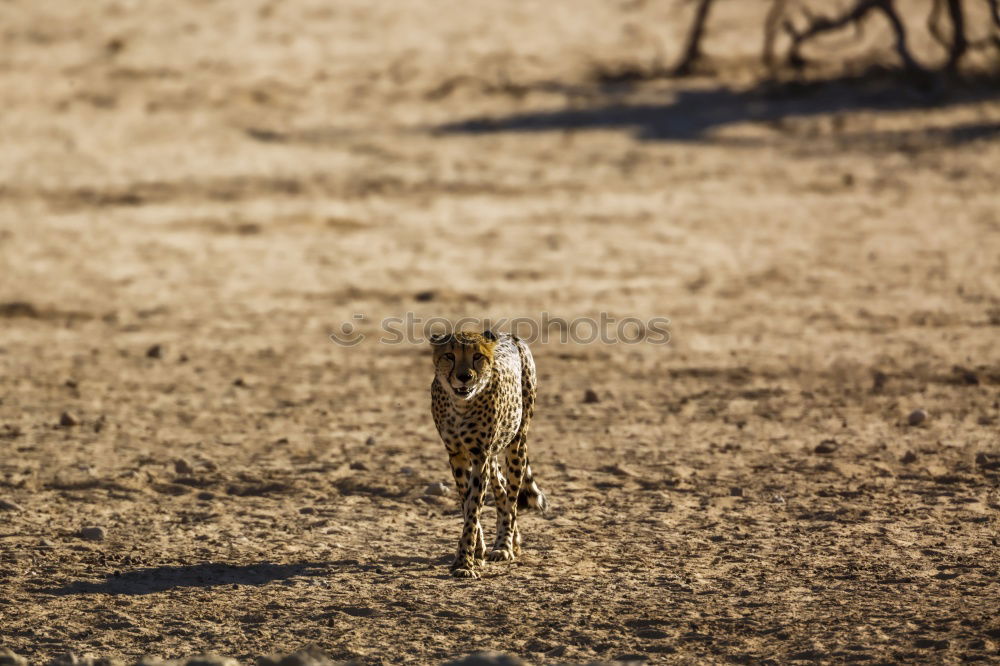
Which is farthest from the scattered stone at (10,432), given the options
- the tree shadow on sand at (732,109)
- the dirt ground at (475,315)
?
the tree shadow on sand at (732,109)

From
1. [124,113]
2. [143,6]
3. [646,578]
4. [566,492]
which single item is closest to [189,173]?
[124,113]

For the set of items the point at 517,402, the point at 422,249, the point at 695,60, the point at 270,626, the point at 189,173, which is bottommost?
the point at 270,626

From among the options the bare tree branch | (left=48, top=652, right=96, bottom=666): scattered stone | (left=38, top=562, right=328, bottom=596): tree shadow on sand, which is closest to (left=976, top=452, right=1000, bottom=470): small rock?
(left=38, top=562, right=328, bottom=596): tree shadow on sand

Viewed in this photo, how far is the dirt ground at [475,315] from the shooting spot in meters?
6.21

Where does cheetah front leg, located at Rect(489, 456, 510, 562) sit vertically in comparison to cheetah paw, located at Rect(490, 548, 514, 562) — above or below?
above

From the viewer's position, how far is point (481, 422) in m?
6.37

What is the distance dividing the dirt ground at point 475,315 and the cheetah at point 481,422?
19cm

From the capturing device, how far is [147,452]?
859 cm

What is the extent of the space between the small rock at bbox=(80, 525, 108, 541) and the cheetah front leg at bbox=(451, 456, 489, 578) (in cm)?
179

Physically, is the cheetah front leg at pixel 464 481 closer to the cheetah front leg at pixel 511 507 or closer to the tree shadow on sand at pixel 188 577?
the cheetah front leg at pixel 511 507

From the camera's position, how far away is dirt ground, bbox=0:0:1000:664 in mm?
6211

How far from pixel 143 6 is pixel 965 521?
823 inches

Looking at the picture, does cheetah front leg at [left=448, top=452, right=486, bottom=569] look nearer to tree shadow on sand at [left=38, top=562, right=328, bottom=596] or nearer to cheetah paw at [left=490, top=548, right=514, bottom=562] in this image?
cheetah paw at [left=490, top=548, right=514, bottom=562]

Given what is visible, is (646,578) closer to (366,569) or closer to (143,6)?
(366,569)
